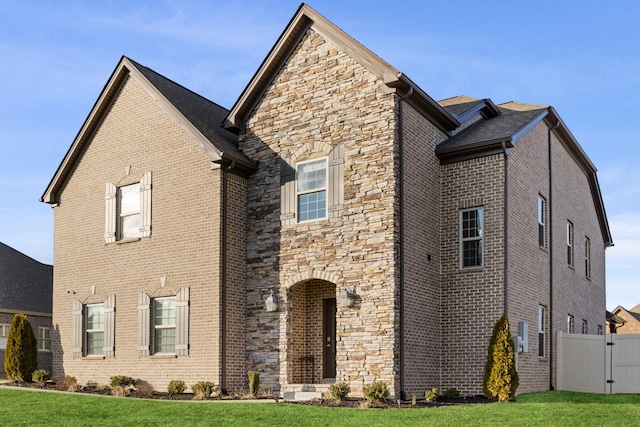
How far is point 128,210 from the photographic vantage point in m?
21.4

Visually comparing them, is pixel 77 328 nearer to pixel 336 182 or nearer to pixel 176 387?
pixel 176 387

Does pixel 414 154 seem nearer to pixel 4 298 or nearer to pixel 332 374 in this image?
pixel 332 374

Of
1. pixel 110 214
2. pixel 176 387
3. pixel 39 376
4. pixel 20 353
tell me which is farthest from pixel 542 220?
pixel 20 353

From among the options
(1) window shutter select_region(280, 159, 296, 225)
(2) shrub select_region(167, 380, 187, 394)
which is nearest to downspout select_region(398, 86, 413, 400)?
(1) window shutter select_region(280, 159, 296, 225)

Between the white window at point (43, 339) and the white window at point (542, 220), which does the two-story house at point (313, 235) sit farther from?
the white window at point (43, 339)

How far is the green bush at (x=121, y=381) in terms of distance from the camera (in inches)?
778

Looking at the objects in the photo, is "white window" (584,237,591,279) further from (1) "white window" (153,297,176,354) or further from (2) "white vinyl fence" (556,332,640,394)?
(1) "white window" (153,297,176,354)

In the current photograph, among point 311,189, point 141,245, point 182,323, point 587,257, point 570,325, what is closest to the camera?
point 311,189

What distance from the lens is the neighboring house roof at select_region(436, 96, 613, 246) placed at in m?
19.1

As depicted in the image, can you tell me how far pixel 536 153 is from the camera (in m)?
21.5

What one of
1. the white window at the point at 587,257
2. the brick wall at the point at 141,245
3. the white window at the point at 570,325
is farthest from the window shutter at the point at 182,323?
the white window at the point at 587,257

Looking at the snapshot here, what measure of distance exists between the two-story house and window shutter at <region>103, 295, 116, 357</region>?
0.19ft

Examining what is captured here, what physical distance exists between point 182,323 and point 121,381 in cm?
246

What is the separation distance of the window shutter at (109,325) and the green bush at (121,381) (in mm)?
1133
